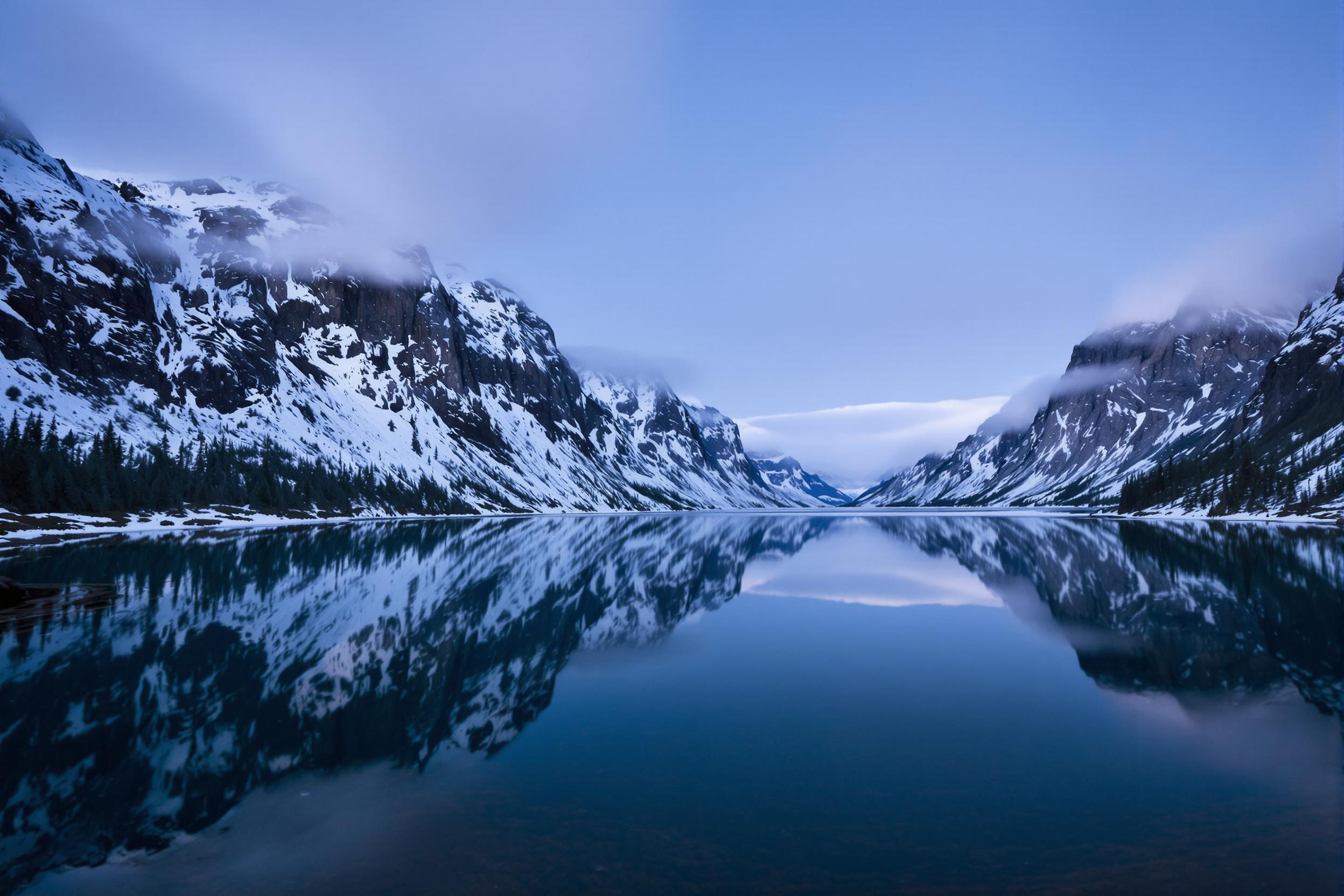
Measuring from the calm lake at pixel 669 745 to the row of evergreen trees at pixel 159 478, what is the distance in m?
76.5

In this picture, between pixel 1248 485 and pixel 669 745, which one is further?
pixel 1248 485

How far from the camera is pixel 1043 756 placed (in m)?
13.6

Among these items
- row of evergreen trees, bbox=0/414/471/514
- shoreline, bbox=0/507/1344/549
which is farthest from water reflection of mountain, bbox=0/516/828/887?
row of evergreen trees, bbox=0/414/471/514

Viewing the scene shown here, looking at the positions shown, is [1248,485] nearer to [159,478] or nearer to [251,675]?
[251,675]

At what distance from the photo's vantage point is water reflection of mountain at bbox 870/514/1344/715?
19.8m

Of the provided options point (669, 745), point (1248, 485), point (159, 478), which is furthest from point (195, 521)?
point (1248, 485)

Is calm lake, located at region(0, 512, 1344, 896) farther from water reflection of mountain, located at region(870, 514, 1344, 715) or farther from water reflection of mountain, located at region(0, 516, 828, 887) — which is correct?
water reflection of mountain, located at region(870, 514, 1344, 715)

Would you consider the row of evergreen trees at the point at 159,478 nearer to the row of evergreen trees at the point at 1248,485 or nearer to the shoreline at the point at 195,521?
the shoreline at the point at 195,521

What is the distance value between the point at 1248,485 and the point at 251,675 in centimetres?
18727

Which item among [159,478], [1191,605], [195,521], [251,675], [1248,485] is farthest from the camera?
[1248,485]

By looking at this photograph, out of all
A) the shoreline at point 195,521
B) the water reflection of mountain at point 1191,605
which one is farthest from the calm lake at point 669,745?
the shoreline at point 195,521

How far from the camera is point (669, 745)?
572 inches

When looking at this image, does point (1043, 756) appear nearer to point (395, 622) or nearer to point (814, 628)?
point (814, 628)

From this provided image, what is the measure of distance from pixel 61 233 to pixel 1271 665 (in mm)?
254110
